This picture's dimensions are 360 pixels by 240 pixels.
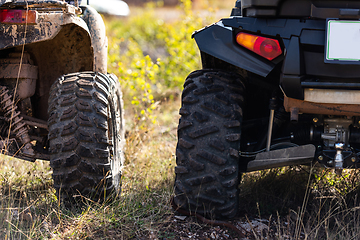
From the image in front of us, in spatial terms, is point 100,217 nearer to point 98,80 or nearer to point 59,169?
point 59,169

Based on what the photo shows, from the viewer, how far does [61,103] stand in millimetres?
2820

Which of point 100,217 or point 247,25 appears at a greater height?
point 247,25

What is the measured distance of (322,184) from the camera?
11.2 ft

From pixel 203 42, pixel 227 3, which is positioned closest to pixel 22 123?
pixel 203 42

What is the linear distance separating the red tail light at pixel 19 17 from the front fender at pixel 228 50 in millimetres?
1044

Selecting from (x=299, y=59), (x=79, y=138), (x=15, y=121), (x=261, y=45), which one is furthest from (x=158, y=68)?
(x=299, y=59)

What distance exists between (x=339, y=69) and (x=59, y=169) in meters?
1.95

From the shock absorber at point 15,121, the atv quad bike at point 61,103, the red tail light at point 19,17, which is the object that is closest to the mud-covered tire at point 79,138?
the atv quad bike at point 61,103

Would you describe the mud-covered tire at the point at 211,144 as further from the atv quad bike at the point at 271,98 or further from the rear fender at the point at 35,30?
the rear fender at the point at 35,30

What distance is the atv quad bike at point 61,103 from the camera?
8.71 ft

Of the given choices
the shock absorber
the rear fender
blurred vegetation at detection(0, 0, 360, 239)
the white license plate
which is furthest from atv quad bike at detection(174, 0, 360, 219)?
the shock absorber

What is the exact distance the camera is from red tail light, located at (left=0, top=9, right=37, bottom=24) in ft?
8.34

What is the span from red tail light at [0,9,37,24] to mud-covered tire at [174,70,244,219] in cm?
109

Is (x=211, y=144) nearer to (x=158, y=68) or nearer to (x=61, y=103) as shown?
(x=61, y=103)
